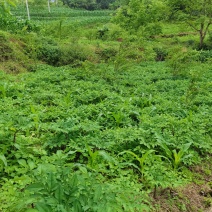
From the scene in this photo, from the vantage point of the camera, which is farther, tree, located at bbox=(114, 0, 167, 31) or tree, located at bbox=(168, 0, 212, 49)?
tree, located at bbox=(114, 0, 167, 31)

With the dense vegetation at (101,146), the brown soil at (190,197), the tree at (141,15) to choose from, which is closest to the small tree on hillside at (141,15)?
the tree at (141,15)

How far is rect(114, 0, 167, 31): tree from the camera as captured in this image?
18.7 m

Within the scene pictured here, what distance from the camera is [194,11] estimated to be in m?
18.0

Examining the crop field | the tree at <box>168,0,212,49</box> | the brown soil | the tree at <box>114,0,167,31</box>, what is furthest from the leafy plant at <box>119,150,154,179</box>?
the tree at <box>114,0,167,31</box>

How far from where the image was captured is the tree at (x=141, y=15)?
61.4 ft

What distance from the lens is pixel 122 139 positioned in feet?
13.0

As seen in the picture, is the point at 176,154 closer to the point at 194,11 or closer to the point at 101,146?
the point at 101,146

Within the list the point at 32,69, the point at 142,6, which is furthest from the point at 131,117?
the point at 142,6

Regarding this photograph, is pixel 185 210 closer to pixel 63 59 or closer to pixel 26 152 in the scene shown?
pixel 26 152

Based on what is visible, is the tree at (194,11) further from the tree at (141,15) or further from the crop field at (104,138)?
the crop field at (104,138)

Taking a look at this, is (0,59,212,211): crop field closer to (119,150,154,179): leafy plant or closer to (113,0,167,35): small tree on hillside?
(119,150,154,179): leafy plant

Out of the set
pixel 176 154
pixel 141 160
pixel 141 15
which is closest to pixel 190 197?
pixel 176 154

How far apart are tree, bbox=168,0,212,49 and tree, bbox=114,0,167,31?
907 millimetres

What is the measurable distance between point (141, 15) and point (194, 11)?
370 cm
